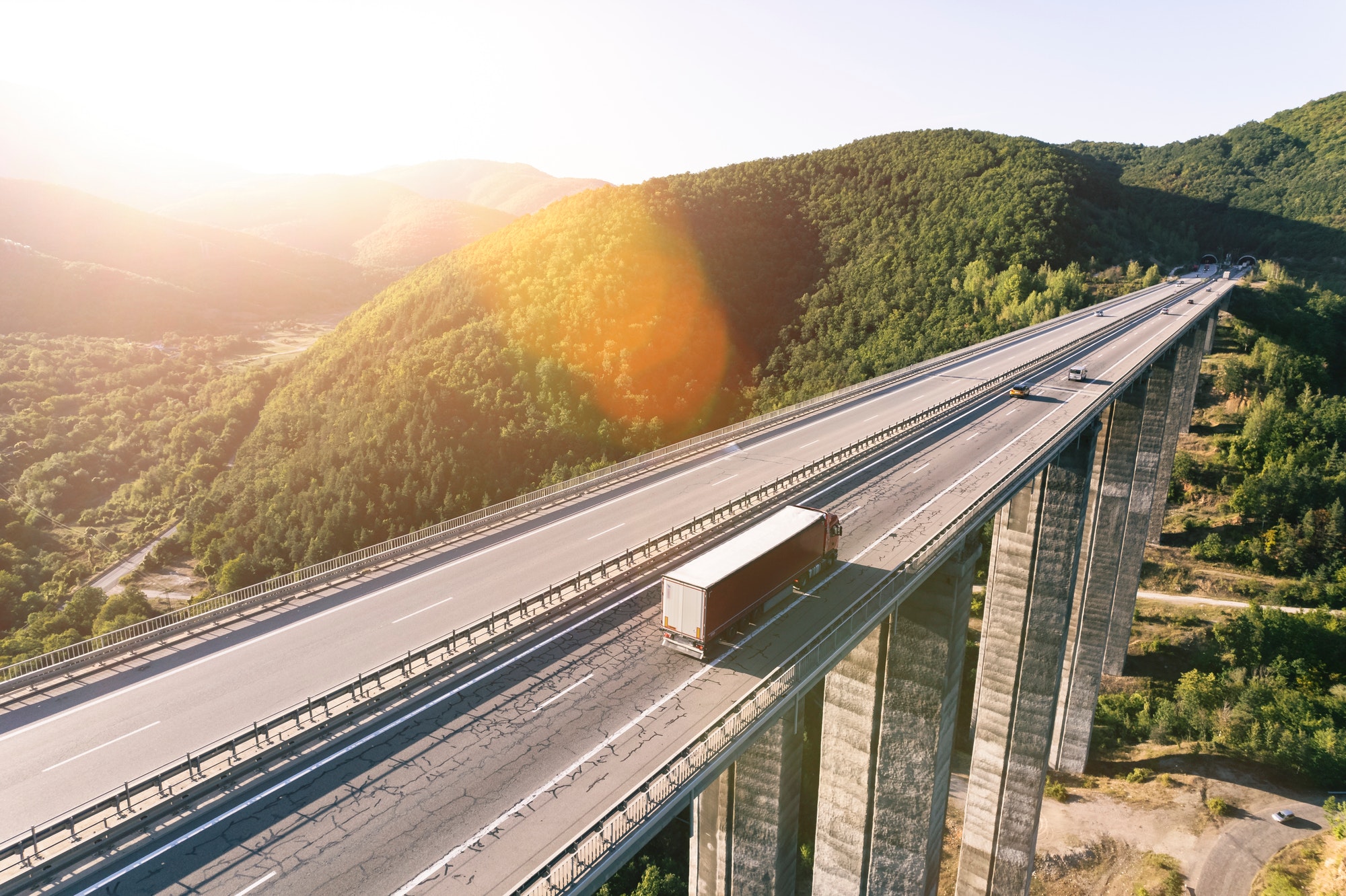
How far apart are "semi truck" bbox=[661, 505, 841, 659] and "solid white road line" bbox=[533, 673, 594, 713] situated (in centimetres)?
280

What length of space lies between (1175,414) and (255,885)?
95.3 m

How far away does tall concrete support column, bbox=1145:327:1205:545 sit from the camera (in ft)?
232

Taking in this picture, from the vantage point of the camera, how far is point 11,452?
94125 mm

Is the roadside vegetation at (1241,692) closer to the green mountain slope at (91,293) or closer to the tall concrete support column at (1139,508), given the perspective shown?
the tall concrete support column at (1139,508)

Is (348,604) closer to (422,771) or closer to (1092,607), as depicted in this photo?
(422,771)

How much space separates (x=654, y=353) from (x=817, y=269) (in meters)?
47.7

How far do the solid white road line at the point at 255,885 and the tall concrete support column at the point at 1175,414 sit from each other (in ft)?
251

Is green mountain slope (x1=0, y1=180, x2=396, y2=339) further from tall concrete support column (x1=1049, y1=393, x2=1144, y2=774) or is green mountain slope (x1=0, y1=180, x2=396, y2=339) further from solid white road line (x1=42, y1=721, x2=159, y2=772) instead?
tall concrete support column (x1=1049, y1=393, x2=1144, y2=774)

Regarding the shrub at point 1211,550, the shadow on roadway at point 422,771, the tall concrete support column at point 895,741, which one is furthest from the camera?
the shrub at point 1211,550

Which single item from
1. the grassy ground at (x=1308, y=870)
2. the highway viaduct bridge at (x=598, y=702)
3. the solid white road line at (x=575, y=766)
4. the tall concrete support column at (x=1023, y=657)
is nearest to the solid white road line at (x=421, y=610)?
the highway viaduct bridge at (x=598, y=702)

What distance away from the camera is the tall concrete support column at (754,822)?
22594mm

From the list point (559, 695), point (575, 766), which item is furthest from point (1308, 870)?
point (575, 766)

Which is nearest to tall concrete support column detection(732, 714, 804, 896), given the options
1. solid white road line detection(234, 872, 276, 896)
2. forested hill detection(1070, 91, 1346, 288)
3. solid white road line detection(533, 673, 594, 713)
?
solid white road line detection(533, 673, 594, 713)

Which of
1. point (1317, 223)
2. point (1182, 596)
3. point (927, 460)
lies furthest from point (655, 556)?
point (1317, 223)
